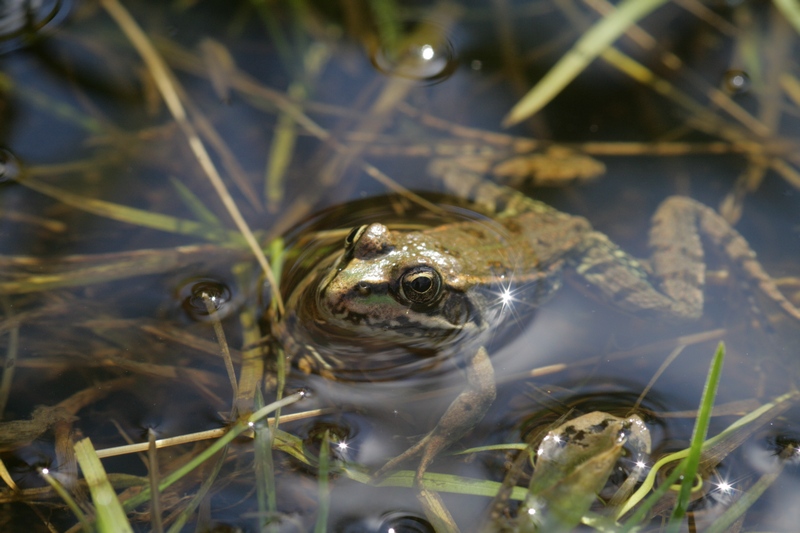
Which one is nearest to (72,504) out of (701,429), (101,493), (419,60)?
(101,493)

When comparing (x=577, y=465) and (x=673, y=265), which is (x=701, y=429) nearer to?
(x=577, y=465)

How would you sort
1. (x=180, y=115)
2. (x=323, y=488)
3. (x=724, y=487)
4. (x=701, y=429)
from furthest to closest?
(x=180, y=115) → (x=724, y=487) → (x=323, y=488) → (x=701, y=429)

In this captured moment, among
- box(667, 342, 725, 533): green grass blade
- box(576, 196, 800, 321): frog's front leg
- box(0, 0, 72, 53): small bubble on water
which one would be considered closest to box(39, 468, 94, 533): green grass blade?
box(667, 342, 725, 533): green grass blade

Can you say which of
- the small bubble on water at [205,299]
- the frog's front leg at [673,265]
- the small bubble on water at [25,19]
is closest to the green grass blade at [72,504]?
the small bubble on water at [205,299]

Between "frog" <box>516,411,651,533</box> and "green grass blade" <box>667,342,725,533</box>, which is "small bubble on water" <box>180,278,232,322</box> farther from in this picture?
"green grass blade" <box>667,342,725,533</box>

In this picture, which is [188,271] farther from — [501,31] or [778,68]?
[778,68]

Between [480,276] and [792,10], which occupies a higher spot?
[792,10]
